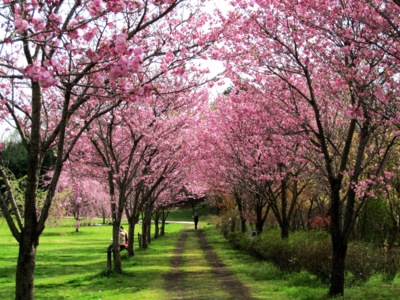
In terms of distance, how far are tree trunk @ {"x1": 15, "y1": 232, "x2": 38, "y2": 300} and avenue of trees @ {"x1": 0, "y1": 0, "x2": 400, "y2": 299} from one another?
14 mm

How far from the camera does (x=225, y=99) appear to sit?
2348 cm

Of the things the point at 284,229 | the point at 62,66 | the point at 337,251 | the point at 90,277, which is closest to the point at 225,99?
the point at 284,229

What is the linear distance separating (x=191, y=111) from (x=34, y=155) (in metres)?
12.5

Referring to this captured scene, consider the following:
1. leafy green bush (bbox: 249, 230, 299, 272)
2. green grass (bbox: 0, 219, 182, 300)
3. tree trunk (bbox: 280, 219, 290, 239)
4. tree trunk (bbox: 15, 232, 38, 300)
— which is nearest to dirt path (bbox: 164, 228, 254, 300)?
green grass (bbox: 0, 219, 182, 300)

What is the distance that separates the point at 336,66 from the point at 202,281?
298 inches

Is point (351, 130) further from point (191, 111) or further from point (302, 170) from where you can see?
point (191, 111)

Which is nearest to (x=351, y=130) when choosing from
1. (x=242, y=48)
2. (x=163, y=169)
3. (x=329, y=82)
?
(x=329, y=82)

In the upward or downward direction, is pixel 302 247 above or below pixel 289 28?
below

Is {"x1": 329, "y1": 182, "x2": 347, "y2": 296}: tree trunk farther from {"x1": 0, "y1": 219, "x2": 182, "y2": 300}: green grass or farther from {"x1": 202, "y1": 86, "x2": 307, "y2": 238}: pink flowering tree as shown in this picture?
{"x1": 0, "y1": 219, "x2": 182, "y2": 300}: green grass

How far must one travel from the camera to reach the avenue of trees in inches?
220

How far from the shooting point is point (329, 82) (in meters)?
11.2

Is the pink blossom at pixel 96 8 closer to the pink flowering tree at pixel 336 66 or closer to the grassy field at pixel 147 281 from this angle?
the pink flowering tree at pixel 336 66

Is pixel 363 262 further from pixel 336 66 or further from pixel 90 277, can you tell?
pixel 90 277

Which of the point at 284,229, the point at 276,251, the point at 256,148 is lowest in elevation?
the point at 276,251
